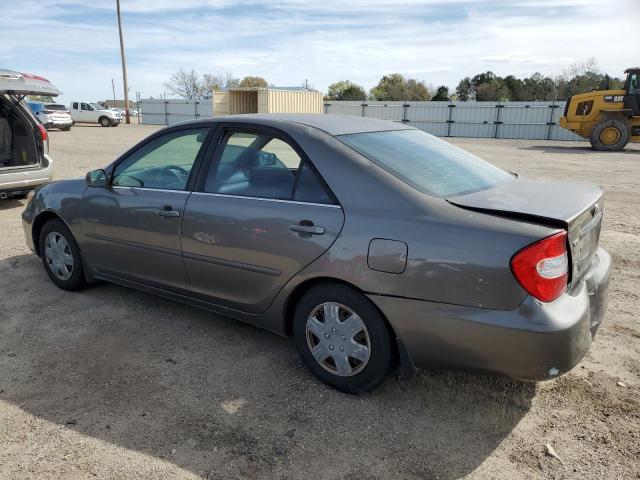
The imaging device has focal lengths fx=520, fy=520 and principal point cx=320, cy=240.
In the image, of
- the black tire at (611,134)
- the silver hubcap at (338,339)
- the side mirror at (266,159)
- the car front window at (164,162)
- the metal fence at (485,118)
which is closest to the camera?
the silver hubcap at (338,339)

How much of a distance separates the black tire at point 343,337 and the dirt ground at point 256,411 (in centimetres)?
11

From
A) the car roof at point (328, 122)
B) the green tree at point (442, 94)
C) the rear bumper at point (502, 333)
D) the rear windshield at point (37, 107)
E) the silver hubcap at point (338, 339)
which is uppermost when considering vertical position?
the green tree at point (442, 94)

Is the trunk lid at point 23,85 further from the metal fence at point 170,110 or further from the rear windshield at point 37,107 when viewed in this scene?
the metal fence at point 170,110

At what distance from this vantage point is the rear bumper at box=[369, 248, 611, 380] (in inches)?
94.2

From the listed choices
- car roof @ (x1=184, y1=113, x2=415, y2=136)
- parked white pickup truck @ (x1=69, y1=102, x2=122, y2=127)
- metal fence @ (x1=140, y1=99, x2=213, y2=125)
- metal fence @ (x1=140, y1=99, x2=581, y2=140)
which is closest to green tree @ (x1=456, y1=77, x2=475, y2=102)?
metal fence @ (x1=140, y1=99, x2=581, y2=140)

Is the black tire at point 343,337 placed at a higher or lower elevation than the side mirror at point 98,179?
lower

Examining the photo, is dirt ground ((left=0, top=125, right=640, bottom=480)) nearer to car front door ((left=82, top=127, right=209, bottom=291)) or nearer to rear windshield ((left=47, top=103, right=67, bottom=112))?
car front door ((left=82, top=127, right=209, bottom=291))

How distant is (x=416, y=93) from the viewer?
60125mm

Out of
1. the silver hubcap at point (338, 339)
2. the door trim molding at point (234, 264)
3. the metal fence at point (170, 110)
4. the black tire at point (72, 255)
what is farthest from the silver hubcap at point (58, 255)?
the metal fence at point (170, 110)

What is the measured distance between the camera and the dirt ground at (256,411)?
2.48m

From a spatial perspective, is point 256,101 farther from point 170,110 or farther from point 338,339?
point 338,339

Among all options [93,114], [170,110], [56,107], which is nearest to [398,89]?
[170,110]

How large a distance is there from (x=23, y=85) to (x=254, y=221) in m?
5.33

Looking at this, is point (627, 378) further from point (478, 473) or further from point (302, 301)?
point (302, 301)
